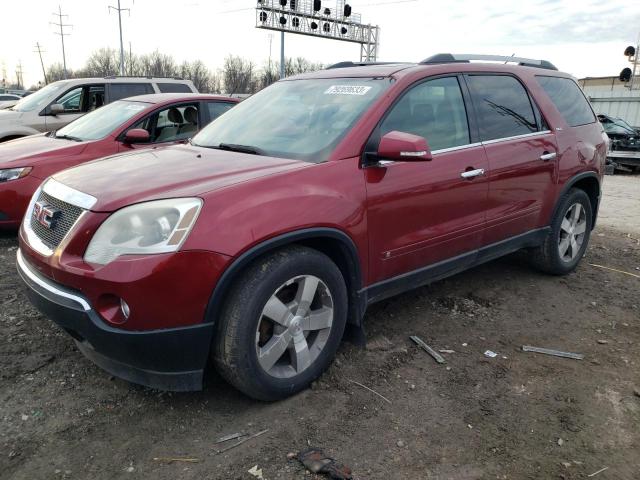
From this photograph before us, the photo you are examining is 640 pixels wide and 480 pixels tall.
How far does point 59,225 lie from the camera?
271 cm

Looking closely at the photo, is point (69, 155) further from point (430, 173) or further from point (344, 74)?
point (430, 173)

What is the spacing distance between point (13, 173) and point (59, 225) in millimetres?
3184

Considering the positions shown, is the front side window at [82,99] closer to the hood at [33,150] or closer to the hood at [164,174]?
the hood at [33,150]

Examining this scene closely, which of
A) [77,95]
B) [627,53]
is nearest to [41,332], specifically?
[77,95]

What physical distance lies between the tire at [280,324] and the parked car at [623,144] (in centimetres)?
1571

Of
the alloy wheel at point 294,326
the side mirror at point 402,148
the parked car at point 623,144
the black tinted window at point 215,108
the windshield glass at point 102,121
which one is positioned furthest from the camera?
the parked car at point 623,144

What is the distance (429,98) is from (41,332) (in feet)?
10.0

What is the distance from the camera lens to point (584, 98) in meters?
5.11

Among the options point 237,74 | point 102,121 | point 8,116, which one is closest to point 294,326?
point 102,121

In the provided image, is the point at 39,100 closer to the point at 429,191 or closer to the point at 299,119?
the point at 299,119

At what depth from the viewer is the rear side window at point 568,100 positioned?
4.64 meters

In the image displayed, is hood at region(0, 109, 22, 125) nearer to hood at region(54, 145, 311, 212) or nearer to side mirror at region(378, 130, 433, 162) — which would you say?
hood at region(54, 145, 311, 212)

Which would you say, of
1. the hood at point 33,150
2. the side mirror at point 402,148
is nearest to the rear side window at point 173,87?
the hood at point 33,150

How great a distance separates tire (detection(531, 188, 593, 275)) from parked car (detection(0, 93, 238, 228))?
401 centimetres
